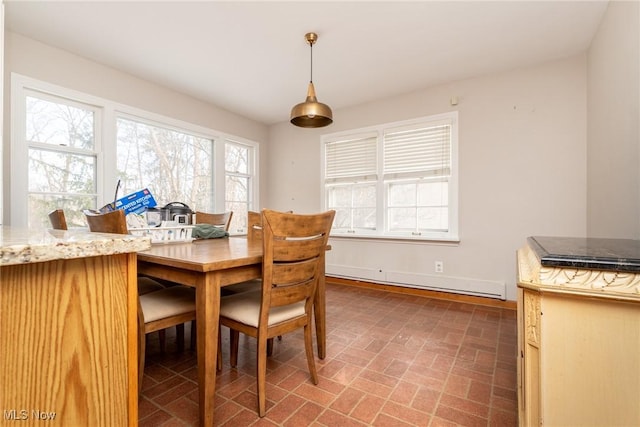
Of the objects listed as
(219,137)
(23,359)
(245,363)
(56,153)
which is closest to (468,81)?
(219,137)

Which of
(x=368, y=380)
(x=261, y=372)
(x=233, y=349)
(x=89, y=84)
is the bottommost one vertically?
(x=368, y=380)

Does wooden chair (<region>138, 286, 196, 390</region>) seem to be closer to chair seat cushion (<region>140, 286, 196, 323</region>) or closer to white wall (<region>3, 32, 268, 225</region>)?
chair seat cushion (<region>140, 286, 196, 323</region>)

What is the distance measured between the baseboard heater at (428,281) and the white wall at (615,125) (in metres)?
1.03

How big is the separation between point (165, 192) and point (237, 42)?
77.5 inches

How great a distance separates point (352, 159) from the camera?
13.6 feet

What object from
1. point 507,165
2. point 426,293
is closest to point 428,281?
point 426,293

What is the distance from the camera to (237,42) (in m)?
2.57

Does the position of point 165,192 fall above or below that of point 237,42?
below

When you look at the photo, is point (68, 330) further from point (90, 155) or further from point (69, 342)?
point (90, 155)

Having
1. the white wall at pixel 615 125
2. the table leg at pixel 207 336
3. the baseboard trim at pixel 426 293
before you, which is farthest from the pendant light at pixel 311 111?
the baseboard trim at pixel 426 293

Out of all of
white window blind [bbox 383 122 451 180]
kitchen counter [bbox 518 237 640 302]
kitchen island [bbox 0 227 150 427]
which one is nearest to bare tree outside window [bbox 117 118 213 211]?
white window blind [bbox 383 122 451 180]

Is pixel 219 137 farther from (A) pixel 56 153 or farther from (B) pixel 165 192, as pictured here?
(A) pixel 56 153

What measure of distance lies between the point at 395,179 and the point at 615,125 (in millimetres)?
2081

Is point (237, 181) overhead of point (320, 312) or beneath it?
overhead
